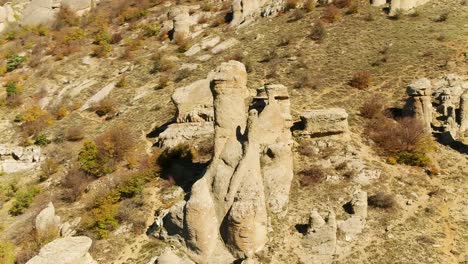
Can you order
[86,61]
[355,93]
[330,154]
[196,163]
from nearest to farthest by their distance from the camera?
[330,154] < [196,163] < [355,93] < [86,61]

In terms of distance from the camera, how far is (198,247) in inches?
605

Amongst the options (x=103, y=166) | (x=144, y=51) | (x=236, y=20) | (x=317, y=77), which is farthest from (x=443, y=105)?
(x=144, y=51)

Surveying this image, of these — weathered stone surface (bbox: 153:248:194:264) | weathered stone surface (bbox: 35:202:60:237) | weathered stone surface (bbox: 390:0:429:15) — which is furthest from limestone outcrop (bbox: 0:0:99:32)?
weathered stone surface (bbox: 153:248:194:264)

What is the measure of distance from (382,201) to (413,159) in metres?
4.55

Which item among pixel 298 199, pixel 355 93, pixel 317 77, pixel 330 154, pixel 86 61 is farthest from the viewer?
pixel 86 61

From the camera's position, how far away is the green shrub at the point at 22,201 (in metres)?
23.4

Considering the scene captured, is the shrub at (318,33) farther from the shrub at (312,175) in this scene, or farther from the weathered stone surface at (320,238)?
the weathered stone surface at (320,238)

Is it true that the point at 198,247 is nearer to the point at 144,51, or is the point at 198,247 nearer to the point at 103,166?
the point at 103,166

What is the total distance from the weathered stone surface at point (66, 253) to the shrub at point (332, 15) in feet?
109

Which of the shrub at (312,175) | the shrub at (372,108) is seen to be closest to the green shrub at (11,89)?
the shrub at (312,175)

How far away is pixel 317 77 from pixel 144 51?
21.8 m

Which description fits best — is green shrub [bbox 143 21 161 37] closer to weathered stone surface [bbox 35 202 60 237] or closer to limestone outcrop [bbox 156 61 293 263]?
weathered stone surface [bbox 35 202 60 237]

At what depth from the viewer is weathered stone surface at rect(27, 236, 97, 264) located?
460 inches

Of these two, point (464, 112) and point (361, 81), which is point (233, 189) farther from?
point (361, 81)
